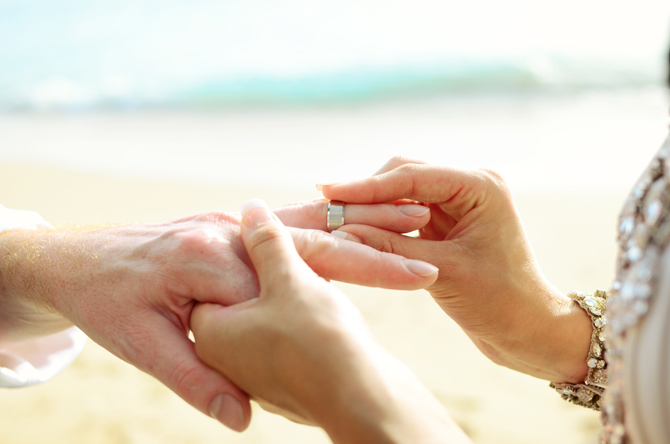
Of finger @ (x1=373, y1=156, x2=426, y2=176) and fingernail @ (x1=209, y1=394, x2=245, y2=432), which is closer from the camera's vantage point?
fingernail @ (x1=209, y1=394, x2=245, y2=432)

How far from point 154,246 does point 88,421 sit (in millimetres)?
1794

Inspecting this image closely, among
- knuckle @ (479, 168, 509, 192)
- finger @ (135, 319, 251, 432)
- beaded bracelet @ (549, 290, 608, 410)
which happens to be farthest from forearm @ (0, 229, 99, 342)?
beaded bracelet @ (549, 290, 608, 410)

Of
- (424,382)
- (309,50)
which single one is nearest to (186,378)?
(424,382)

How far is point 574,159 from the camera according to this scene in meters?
6.54

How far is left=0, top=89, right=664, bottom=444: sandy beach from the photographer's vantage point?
2799mm

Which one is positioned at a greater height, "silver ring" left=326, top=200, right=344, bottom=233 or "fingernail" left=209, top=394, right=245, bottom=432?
"silver ring" left=326, top=200, right=344, bottom=233

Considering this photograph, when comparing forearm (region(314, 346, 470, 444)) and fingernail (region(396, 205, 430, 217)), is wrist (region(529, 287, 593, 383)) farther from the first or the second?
forearm (region(314, 346, 470, 444))

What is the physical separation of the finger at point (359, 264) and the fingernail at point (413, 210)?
34 cm

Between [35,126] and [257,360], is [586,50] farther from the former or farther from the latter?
[257,360]

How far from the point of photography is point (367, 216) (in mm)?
1962

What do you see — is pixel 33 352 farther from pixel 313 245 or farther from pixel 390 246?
pixel 390 246

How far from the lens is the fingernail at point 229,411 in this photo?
1271 mm

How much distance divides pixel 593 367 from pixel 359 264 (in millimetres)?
1000

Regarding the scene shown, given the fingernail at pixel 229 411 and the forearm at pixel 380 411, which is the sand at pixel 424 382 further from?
the forearm at pixel 380 411
